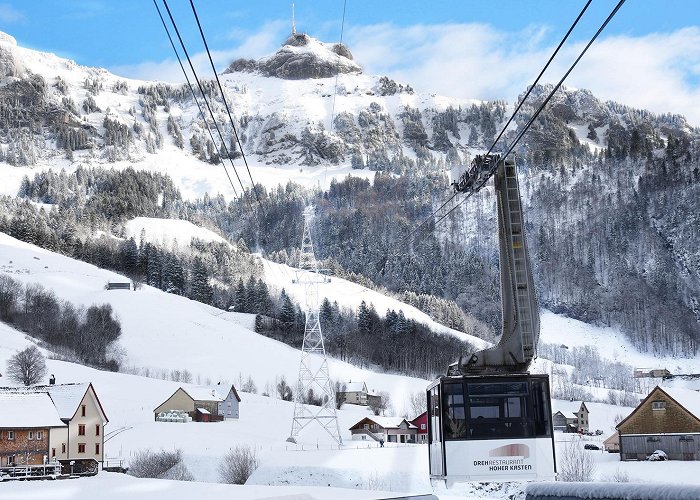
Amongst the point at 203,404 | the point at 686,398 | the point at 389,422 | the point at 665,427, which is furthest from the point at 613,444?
the point at 203,404

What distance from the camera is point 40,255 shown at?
579ft

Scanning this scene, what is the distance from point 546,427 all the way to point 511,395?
0.94 meters

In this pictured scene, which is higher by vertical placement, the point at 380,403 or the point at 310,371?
the point at 310,371

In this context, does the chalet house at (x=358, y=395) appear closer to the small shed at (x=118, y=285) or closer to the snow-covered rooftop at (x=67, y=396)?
the small shed at (x=118, y=285)

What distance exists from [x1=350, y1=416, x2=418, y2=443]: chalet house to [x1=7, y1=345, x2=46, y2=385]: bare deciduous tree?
1320 inches

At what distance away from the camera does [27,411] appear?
54969 mm

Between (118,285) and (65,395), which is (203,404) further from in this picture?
(118,285)

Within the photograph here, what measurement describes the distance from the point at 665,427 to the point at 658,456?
2.22 meters

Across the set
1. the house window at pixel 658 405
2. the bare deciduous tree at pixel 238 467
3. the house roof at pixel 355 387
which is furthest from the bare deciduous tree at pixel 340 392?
the bare deciduous tree at pixel 238 467

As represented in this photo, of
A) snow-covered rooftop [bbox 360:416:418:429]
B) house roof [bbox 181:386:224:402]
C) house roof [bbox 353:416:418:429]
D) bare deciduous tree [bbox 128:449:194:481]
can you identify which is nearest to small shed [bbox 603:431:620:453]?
house roof [bbox 353:416:418:429]

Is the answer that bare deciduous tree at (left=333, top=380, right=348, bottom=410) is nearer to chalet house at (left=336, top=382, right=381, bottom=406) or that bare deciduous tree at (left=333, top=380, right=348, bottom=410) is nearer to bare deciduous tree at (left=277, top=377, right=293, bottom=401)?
chalet house at (left=336, top=382, right=381, bottom=406)

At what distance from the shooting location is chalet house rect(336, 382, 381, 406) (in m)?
124

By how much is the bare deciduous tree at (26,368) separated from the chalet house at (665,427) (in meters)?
59.0

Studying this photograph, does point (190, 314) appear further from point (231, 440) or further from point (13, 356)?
point (231, 440)
